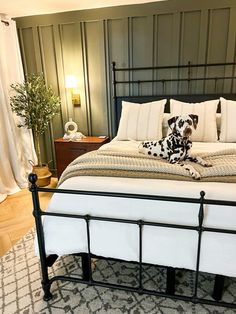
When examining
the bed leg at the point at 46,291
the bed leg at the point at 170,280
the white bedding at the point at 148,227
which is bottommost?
the bed leg at the point at 46,291

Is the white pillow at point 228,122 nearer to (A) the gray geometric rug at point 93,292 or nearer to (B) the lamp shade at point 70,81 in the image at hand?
(A) the gray geometric rug at point 93,292

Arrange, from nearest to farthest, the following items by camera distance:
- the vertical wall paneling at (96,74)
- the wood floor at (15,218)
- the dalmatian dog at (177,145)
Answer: the dalmatian dog at (177,145)
the wood floor at (15,218)
the vertical wall paneling at (96,74)

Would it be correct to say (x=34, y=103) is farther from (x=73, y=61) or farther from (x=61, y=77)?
(x=73, y=61)

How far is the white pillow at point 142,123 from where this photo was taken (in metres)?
2.68

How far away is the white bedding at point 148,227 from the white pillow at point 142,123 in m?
1.30

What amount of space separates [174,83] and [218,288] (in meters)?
2.39

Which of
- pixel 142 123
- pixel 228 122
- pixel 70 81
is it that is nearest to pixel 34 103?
pixel 70 81

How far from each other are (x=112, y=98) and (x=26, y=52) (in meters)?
1.42

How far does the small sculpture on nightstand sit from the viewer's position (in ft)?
10.8

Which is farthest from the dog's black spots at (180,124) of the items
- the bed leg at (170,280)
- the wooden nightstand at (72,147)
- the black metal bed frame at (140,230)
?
the wooden nightstand at (72,147)

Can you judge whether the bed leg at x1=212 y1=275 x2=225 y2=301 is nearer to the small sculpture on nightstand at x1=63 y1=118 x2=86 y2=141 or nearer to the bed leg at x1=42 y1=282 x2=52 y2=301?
the bed leg at x1=42 y1=282 x2=52 y2=301

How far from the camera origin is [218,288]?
144cm

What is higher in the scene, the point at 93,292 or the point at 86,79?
the point at 86,79

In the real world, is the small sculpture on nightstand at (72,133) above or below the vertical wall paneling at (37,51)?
below
